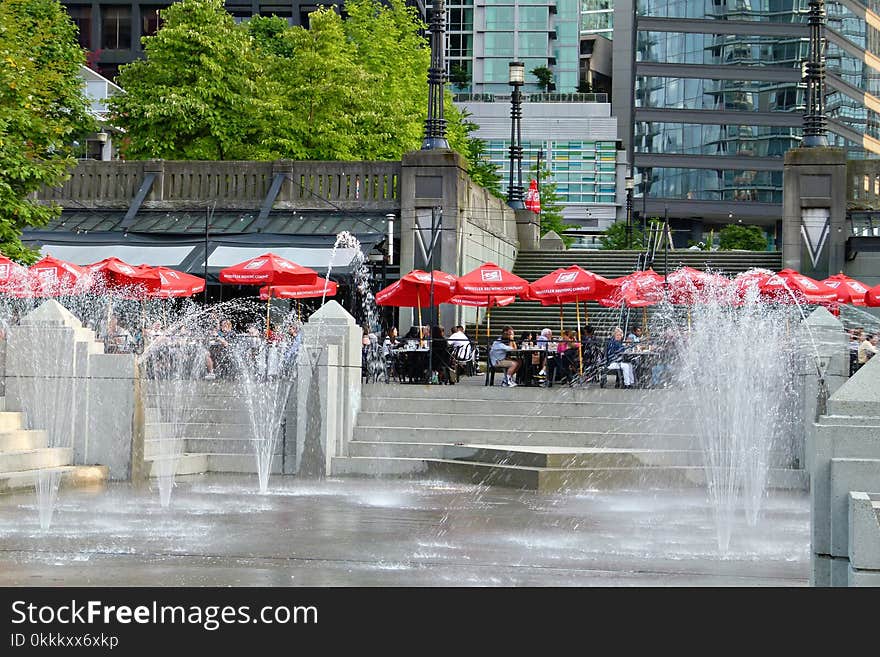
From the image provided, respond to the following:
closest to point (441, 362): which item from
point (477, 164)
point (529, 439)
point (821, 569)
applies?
point (529, 439)

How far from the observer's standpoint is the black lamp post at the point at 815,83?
34281mm

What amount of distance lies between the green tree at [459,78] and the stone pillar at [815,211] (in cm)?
8164

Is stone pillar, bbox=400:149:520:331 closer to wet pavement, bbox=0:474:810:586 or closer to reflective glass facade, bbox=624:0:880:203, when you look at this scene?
wet pavement, bbox=0:474:810:586

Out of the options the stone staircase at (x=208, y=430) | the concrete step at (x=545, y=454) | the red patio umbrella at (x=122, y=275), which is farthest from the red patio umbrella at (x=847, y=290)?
the red patio umbrella at (x=122, y=275)

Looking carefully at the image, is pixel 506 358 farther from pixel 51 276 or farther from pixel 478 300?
pixel 51 276

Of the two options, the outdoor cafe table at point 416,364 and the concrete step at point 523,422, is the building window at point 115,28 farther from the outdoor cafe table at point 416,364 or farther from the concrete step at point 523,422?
the concrete step at point 523,422

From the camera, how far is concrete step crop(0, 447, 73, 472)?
1639 centimetres

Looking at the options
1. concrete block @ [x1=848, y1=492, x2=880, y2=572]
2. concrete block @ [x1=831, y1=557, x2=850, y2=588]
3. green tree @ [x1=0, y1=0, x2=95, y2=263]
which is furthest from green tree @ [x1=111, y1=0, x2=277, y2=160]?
concrete block @ [x1=848, y1=492, x2=880, y2=572]

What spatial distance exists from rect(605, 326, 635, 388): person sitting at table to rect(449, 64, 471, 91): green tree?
91.8 meters

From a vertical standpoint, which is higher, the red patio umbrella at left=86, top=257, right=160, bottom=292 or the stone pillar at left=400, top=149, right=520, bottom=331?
the stone pillar at left=400, top=149, right=520, bottom=331

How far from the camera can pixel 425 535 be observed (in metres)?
13.0

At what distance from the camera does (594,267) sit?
3959 centimetres
